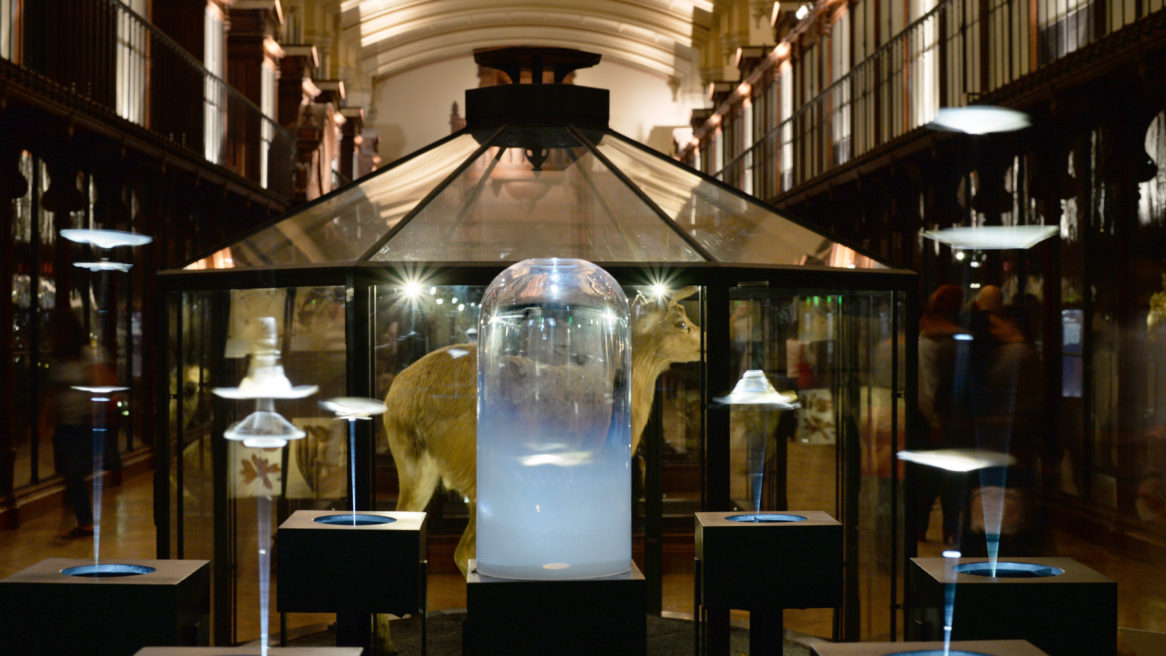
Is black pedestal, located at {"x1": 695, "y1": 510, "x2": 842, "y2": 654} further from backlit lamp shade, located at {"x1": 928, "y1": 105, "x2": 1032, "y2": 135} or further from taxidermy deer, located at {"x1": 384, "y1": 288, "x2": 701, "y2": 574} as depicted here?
backlit lamp shade, located at {"x1": 928, "y1": 105, "x2": 1032, "y2": 135}

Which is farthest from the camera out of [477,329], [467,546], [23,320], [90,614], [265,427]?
[23,320]

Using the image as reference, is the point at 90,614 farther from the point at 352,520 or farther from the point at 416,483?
the point at 416,483

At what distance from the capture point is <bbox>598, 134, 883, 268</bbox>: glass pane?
408cm

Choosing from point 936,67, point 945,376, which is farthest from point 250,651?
point 936,67

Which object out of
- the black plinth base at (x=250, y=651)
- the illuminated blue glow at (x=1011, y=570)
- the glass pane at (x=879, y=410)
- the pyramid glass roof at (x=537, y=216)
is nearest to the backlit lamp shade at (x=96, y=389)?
the pyramid glass roof at (x=537, y=216)

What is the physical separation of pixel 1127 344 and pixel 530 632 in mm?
6277

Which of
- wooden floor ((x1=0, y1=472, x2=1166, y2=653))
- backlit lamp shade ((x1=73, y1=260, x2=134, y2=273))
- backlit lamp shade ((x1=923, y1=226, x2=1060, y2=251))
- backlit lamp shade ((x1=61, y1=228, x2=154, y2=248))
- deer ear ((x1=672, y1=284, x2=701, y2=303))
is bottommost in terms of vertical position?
wooden floor ((x1=0, y1=472, x2=1166, y2=653))

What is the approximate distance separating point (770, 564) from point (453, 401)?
1.51 metres

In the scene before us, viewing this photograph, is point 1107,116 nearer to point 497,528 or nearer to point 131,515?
point 497,528

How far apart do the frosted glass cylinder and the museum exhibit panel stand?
1.11 metres

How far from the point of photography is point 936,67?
1132 cm

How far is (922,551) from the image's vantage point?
6.48 m

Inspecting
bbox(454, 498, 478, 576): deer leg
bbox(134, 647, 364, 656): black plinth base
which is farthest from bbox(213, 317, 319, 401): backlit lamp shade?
bbox(134, 647, 364, 656): black plinth base

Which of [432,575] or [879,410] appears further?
[432,575]
